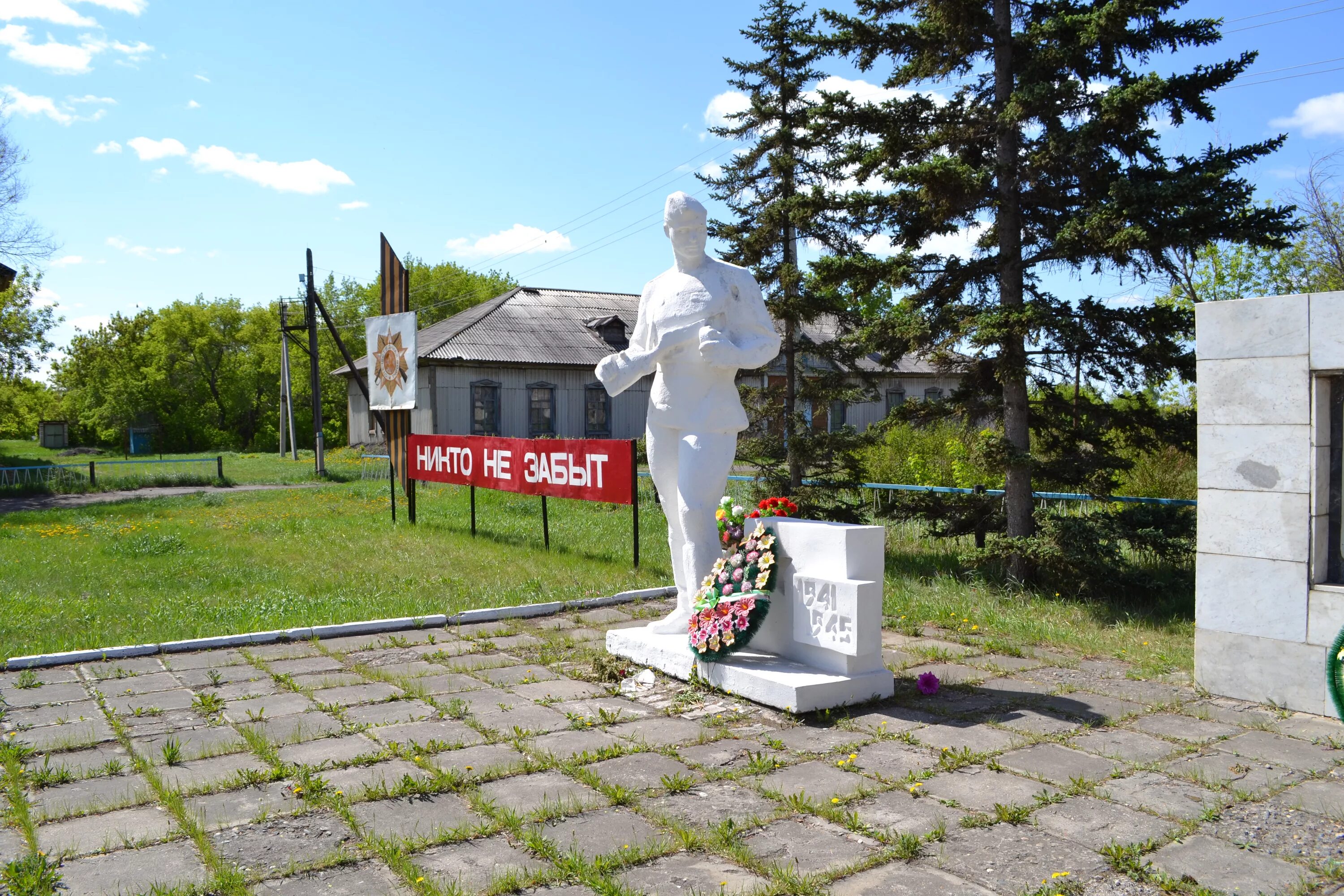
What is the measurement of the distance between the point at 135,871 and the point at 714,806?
1.95 meters

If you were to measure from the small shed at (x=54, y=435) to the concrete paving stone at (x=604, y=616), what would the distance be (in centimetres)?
5078

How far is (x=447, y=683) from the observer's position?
5344 millimetres

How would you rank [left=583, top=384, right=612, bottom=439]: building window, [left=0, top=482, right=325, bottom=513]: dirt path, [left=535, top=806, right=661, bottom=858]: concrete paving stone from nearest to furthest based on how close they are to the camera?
[left=535, top=806, right=661, bottom=858]: concrete paving stone
[left=0, top=482, right=325, bottom=513]: dirt path
[left=583, top=384, right=612, bottom=439]: building window

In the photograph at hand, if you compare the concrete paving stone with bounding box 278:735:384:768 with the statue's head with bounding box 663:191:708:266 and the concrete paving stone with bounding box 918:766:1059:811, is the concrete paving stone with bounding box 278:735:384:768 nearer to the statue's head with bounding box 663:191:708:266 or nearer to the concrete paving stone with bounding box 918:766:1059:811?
the concrete paving stone with bounding box 918:766:1059:811

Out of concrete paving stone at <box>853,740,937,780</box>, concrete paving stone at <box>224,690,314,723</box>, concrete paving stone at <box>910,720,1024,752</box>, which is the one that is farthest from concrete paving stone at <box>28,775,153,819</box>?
concrete paving stone at <box>910,720,1024,752</box>

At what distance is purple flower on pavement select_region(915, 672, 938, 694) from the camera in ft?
16.3

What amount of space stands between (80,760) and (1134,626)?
6474 mm

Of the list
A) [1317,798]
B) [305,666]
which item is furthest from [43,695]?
[1317,798]

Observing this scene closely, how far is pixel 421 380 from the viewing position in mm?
25812

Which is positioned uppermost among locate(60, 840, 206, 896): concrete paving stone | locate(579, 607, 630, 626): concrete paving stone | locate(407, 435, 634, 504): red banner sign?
locate(407, 435, 634, 504): red banner sign

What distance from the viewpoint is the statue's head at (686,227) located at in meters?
5.50

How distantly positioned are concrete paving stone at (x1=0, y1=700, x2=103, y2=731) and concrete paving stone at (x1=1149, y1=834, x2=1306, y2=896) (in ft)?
15.9

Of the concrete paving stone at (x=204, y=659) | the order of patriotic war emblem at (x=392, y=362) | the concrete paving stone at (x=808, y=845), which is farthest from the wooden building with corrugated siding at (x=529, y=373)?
the concrete paving stone at (x=808, y=845)

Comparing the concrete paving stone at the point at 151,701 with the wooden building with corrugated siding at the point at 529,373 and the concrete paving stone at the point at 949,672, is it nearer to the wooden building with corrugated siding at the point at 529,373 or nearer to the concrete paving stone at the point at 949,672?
the concrete paving stone at the point at 949,672
